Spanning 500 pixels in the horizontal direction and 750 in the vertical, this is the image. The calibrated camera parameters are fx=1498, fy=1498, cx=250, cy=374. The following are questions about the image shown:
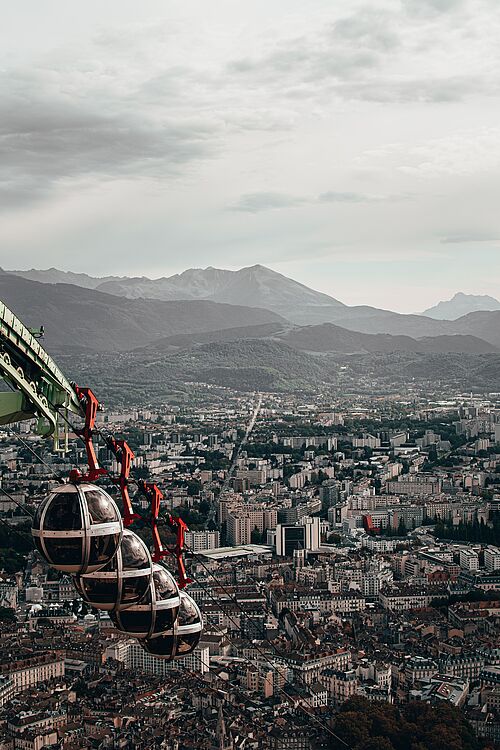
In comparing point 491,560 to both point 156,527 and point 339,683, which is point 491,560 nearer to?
point 339,683

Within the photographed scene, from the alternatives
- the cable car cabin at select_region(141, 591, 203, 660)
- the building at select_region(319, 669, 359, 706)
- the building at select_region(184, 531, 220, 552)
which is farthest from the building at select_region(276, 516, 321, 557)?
the cable car cabin at select_region(141, 591, 203, 660)

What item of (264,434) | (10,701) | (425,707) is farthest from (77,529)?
(264,434)

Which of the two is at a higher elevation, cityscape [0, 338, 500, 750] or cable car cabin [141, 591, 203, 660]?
cable car cabin [141, 591, 203, 660]

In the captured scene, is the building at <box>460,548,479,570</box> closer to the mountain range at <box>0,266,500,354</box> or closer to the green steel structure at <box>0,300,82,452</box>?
the green steel structure at <box>0,300,82,452</box>

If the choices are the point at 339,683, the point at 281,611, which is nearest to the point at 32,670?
the point at 339,683

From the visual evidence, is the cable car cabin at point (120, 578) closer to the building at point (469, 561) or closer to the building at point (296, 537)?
the building at point (469, 561)

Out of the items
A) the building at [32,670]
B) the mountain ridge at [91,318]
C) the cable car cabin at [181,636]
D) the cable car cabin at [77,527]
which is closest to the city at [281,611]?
the building at [32,670]

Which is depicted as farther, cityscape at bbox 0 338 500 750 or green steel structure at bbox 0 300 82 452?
cityscape at bbox 0 338 500 750
